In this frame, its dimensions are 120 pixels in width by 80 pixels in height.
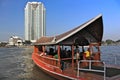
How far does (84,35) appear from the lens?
16.5 m

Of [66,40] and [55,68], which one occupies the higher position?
[66,40]

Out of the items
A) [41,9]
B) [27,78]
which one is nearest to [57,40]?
[27,78]

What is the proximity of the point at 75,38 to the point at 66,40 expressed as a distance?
89 centimetres

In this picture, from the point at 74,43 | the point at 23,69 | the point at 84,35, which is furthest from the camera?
the point at 23,69

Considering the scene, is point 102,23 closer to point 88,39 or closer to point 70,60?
point 88,39

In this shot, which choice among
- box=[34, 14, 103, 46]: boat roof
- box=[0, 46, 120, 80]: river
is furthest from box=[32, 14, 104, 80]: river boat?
box=[0, 46, 120, 80]: river

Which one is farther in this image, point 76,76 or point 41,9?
point 41,9

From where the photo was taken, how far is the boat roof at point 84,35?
15305 millimetres

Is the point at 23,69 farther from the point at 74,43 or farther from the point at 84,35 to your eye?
the point at 84,35

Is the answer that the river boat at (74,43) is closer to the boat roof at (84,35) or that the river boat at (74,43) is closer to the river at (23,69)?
the boat roof at (84,35)

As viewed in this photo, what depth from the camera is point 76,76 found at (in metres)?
12.6

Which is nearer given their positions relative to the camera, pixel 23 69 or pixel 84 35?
pixel 84 35

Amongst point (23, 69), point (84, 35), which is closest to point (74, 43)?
point (84, 35)

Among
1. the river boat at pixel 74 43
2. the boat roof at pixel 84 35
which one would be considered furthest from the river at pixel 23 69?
the boat roof at pixel 84 35
